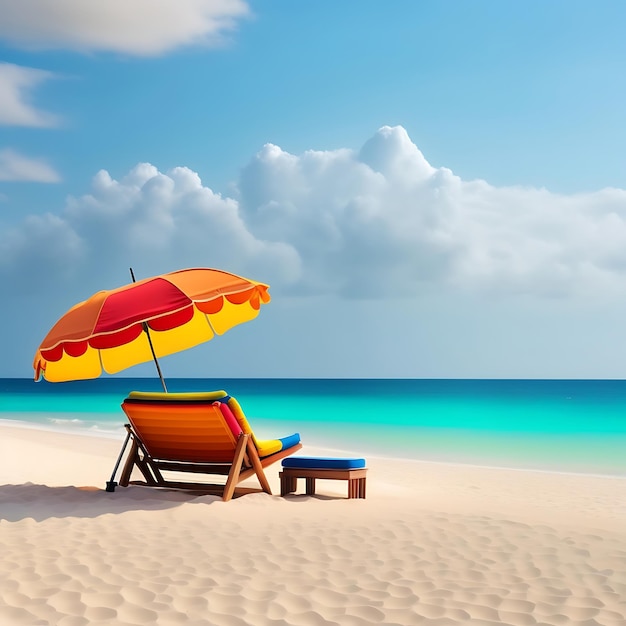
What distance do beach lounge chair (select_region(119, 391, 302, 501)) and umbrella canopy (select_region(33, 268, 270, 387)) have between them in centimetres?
73

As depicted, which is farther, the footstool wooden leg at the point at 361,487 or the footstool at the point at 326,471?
the footstool wooden leg at the point at 361,487

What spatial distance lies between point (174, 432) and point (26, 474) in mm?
3243

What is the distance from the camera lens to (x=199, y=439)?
6.61m

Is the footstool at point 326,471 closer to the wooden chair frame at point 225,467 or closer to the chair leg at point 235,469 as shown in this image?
the wooden chair frame at point 225,467

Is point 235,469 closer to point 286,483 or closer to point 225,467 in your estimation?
point 225,467

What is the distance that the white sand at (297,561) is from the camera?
3.64 m

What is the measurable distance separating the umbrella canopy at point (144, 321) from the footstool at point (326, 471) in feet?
5.08

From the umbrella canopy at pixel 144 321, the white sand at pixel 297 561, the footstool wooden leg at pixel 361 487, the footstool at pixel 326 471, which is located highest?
the umbrella canopy at pixel 144 321

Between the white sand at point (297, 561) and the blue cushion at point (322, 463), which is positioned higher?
the blue cushion at point (322, 463)

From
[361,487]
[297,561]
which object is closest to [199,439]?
[361,487]

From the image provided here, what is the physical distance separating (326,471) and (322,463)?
8 centimetres

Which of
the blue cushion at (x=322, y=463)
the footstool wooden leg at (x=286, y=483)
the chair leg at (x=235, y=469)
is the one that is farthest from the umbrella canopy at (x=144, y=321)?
the footstool wooden leg at (x=286, y=483)

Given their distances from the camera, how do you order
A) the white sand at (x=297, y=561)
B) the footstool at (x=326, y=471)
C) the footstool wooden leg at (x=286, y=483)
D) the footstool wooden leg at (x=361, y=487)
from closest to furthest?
the white sand at (x=297, y=561) < the footstool at (x=326, y=471) < the footstool wooden leg at (x=361, y=487) < the footstool wooden leg at (x=286, y=483)

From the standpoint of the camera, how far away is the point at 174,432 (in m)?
6.69
